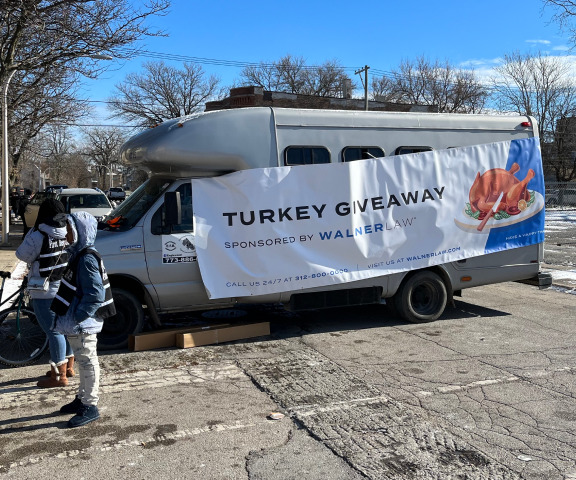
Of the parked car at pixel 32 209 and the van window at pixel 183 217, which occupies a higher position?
the parked car at pixel 32 209

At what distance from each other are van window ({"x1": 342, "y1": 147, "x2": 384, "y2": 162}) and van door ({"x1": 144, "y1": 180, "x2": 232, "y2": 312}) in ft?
7.07

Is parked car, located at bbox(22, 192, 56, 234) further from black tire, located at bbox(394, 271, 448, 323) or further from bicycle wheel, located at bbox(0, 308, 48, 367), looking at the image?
black tire, located at bbox(394, 271, 448, 323)

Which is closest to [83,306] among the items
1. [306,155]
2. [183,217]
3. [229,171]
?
[183,217]

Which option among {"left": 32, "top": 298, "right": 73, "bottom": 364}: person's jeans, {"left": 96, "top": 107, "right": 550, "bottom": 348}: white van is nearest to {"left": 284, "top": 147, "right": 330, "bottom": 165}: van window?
{"left": 96, "top": 107, "right": 550, "bottom": 348}: white van

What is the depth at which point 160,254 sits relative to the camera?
22.6 feet

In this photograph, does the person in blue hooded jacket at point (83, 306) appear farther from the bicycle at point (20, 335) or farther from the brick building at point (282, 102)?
the brick building at point (282, 102)

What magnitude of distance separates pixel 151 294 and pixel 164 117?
1786 inches

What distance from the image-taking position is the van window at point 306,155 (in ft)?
24.1

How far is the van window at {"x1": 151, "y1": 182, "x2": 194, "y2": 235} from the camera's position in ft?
22.7

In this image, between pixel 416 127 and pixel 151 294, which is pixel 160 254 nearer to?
pixel 151 294

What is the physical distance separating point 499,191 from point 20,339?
6.67 metres

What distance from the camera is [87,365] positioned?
4680 mm

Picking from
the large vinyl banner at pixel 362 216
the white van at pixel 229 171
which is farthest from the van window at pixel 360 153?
the large vinyl banner at pixel 362 216

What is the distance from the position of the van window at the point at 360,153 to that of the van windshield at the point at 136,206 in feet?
7.69
